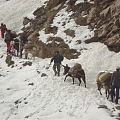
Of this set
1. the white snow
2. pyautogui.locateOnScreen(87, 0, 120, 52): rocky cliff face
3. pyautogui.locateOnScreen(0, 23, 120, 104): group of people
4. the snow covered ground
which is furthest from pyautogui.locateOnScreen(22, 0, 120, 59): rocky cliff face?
the white snow

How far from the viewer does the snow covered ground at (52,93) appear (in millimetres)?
13992

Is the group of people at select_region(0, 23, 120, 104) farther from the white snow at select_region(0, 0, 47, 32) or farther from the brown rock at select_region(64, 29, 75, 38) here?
the brown rock at select_region(64, 29, 75, 38)

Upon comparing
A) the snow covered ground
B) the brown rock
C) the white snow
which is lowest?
the snow covered ground

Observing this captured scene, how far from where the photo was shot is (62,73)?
19.5 meters

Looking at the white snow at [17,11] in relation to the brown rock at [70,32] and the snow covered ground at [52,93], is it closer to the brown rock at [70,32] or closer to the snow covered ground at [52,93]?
the brown rock at [70,32]

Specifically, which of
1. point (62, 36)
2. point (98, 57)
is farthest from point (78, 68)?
point (62, 36)

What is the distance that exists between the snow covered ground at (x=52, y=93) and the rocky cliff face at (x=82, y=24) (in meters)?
0.76

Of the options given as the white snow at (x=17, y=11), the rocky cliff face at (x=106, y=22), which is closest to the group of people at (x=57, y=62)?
the white snow at (x=17, y=11)

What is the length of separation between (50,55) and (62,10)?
600 cm

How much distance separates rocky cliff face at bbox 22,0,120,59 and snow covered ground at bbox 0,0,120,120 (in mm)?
765

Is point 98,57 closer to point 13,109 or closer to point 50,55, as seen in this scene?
point 50,55

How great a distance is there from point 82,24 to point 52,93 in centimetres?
942

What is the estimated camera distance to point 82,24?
24109 millimetres

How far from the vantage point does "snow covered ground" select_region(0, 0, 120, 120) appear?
1399cm
